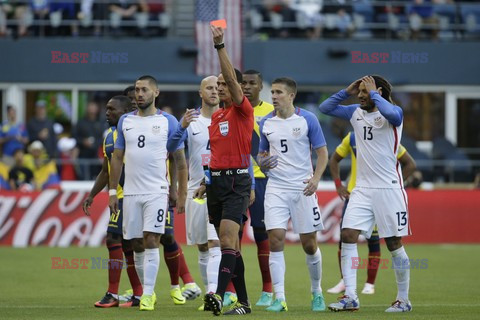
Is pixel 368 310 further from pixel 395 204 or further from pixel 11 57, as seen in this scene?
pixel 11 57

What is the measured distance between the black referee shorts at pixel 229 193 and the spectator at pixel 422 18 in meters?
19.7

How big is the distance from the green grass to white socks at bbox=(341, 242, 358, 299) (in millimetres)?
268

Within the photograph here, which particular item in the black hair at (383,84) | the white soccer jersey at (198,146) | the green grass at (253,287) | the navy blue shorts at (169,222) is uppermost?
the black hair at (383,84)

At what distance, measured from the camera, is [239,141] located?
11.3 metres

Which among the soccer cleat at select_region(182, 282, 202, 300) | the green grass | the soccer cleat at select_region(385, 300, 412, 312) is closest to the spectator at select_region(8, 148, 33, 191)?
the green grass

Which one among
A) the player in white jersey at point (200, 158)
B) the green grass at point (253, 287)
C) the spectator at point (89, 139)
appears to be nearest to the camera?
the green grass at point (253, 287)

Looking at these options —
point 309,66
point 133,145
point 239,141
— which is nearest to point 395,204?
point 239,141

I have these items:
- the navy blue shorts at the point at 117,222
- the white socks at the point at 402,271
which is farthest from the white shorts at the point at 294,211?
the navy blue shorts at the point at 117,222

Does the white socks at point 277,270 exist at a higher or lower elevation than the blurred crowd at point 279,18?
lower

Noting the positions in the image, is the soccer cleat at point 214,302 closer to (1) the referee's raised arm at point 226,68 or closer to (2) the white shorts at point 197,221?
(1) the referee's raised arm at point 226,68

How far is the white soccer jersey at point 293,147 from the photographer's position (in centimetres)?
1226

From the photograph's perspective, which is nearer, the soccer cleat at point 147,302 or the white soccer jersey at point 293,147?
the soccer cleat at point 147,302

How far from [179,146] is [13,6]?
59.5 ft

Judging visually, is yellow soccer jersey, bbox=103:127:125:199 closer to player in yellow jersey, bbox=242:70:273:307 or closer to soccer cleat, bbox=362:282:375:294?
player in yellow jersey, bbox=242:70:273:307
